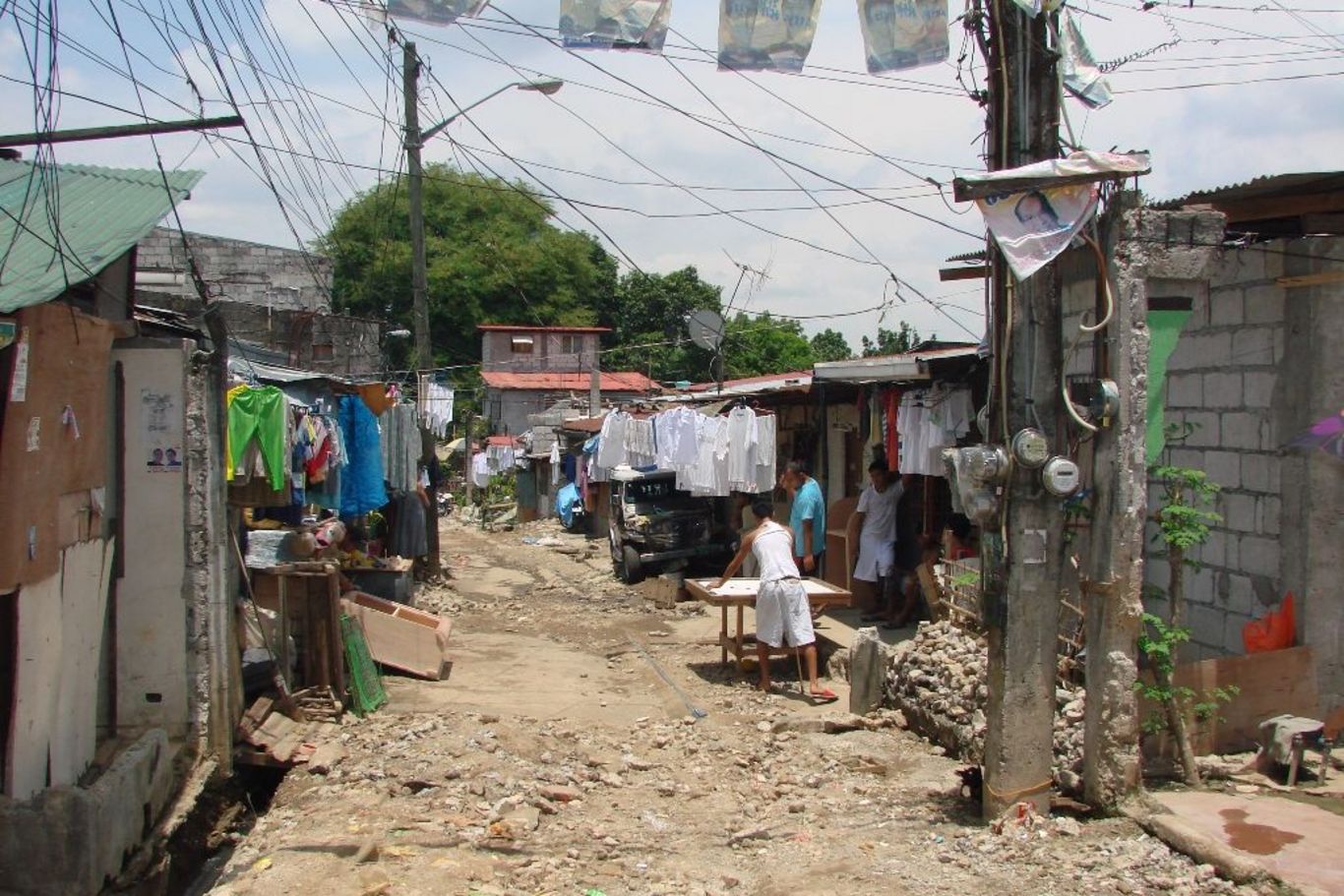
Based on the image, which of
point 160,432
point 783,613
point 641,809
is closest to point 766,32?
point 160,432

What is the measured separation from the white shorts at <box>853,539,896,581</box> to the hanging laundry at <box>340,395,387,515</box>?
18.6ft

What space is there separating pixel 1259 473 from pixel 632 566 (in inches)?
458

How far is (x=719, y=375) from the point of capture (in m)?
21.6

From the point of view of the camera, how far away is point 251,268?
2912 cm

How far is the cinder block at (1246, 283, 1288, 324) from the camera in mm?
7508

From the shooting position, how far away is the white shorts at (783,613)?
10.1 m

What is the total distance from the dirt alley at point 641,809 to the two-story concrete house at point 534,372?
2692 cm

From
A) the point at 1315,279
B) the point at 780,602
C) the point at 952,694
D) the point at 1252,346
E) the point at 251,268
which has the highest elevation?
the point at 251,268

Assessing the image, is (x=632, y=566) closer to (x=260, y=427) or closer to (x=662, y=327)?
(x=260, y=427)

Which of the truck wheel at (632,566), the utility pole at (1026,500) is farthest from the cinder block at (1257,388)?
the truck wheel at (632,566)

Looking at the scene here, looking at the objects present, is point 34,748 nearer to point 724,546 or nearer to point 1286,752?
point 1286,752

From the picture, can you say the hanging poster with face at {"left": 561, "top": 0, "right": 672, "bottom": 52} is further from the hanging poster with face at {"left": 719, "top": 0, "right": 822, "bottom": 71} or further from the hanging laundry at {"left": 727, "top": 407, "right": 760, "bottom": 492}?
the hanging laundry at {"left": 727, "top": 407, "right": 760, "bottom": 492}

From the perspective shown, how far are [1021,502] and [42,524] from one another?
528 centimetres

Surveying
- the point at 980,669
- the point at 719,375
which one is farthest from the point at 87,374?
the point at 719,375
